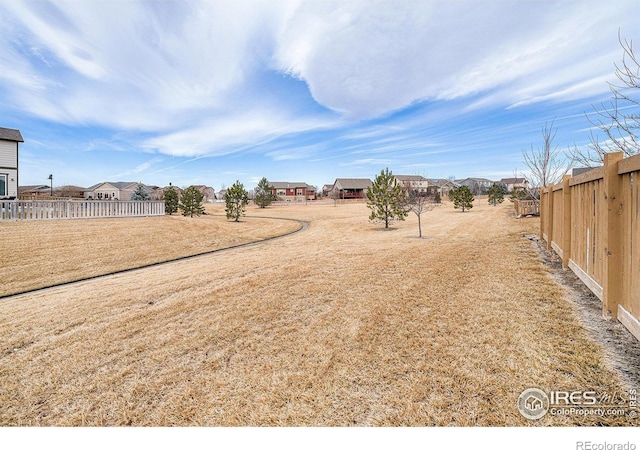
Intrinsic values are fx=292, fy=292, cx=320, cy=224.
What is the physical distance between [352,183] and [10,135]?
66.9 m

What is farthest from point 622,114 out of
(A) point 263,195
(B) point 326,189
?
(B) point 326,189

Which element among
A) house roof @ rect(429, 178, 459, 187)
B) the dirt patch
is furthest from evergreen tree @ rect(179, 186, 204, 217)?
house roof @ rect(429, 178, 459, 187)

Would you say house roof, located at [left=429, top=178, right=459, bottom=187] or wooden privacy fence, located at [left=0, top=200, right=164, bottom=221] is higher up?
house roof, located at [left=429, top=178, right=459, bottom=187]

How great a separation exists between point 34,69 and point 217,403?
1320 centimetres

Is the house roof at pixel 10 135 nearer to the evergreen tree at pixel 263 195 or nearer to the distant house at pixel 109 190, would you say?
the evergreen tree at pixel 263 195

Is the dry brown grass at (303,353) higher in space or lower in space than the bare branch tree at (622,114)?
lower

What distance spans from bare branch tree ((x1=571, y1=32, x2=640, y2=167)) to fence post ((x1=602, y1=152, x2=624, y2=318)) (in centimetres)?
203

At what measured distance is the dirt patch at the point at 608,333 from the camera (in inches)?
101

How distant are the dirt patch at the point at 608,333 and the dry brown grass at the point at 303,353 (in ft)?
0.37

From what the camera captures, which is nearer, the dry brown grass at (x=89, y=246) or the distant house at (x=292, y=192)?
the dry brown grass at (x=89, y=246)

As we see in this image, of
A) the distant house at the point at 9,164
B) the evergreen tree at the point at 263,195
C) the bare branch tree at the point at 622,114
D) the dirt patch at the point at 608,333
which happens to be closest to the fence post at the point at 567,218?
the dirt patch at the point at 608,333

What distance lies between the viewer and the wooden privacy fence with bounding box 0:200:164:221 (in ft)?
41.8

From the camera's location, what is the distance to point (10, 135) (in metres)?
22.0

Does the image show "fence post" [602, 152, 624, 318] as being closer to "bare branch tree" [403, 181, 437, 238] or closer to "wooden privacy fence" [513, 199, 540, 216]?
"bare branch tree" [403, 181, 437, 238]
